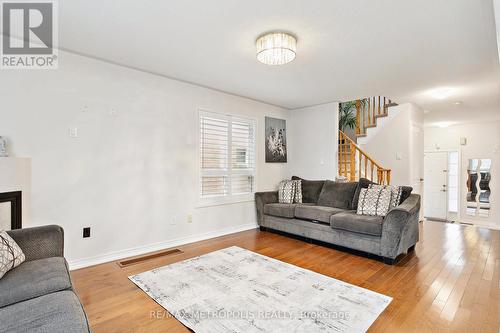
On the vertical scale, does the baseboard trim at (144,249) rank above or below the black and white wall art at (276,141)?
below

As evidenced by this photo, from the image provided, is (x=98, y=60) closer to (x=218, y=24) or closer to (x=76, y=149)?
(x=76, y=149)

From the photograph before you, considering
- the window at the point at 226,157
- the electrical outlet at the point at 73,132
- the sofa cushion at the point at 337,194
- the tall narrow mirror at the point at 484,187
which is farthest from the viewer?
the tall narrow mirror at the point at 484,187

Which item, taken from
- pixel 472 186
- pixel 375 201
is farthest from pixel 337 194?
pixel 472 186

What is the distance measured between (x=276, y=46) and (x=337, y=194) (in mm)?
2838

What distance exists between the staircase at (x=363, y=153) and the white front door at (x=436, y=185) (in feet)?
9.64

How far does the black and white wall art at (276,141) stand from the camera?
518 cm

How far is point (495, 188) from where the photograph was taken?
21.7ft

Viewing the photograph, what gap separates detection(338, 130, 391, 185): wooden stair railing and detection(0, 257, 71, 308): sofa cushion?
186 inches

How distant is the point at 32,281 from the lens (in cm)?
154

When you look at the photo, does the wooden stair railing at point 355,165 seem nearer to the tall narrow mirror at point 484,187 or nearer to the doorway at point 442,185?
the doorway at point 442,185

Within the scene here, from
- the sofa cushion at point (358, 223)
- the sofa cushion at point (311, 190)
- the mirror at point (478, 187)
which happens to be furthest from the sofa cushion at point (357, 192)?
the mirror at point (478, 187)

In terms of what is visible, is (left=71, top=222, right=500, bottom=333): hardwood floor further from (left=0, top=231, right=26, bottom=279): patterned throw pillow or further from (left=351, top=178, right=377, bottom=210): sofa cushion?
(left=351, top=178, right=377, bottom=210): sofa cushion

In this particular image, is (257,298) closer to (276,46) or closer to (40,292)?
(40,292)

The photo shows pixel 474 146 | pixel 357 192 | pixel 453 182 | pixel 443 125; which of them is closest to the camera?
pixel 357 192
